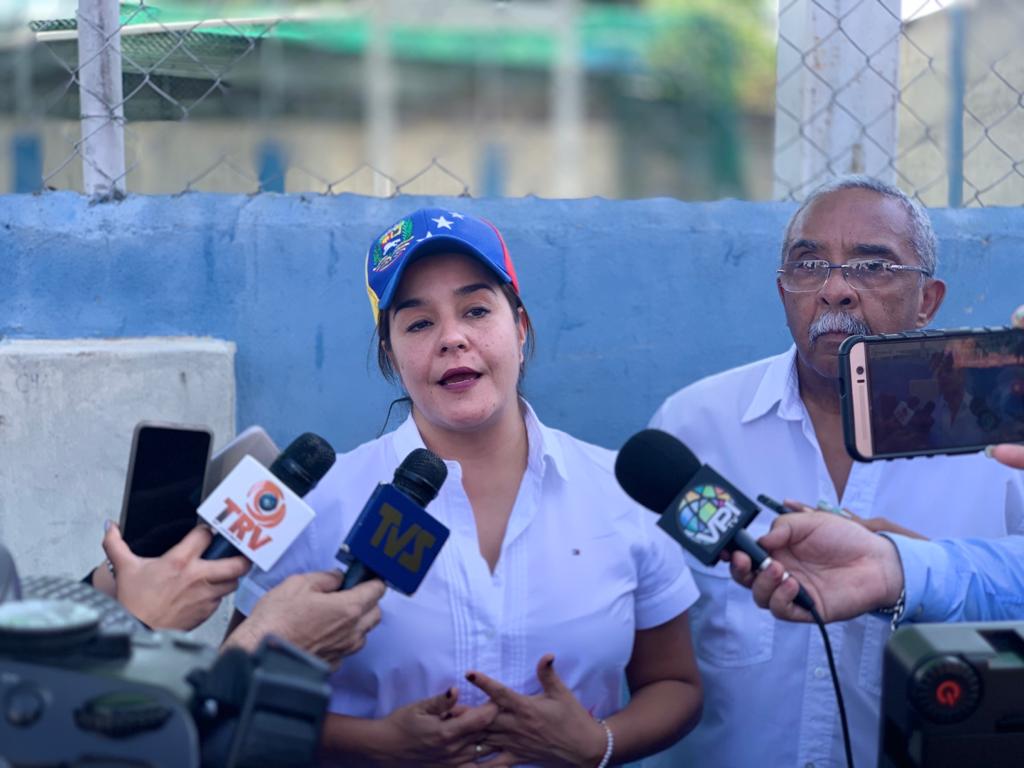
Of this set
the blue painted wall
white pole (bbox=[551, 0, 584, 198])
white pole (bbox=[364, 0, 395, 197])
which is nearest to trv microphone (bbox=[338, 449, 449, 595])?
the blue painted wall

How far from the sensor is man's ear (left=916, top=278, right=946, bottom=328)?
2610 mm

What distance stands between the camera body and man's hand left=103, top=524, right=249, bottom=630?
572 millimetres

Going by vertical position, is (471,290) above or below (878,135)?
below

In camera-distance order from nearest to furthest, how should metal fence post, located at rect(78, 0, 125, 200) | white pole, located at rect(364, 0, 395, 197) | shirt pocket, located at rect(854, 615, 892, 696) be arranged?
shirt pocket, located at rect(854, 615, 892, 696)
metal fence post, located at rect(78, 0, 125, 200)
white pole, located at rect(364, 0, 395, 197)

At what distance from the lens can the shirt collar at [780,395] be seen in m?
2.61

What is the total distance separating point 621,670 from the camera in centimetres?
243

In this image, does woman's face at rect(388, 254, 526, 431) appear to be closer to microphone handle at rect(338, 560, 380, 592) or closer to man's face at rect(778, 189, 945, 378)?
microphone handle at rect(338, 560, 380, 592)

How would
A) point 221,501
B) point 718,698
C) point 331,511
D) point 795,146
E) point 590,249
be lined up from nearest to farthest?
point 221,501 → point 331,511 → point 718,698 → point 590,249 → point 795,146

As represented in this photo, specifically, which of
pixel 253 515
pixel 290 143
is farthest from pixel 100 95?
pixel 253 515

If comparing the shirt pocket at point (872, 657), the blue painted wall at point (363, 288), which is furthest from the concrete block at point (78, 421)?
the shirt pocket at point (872, 657)

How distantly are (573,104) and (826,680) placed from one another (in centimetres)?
1811

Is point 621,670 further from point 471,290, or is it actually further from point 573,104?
point 573,104

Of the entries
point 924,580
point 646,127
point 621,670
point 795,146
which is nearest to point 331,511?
point 621,670

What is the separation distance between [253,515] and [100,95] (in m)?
1.26
